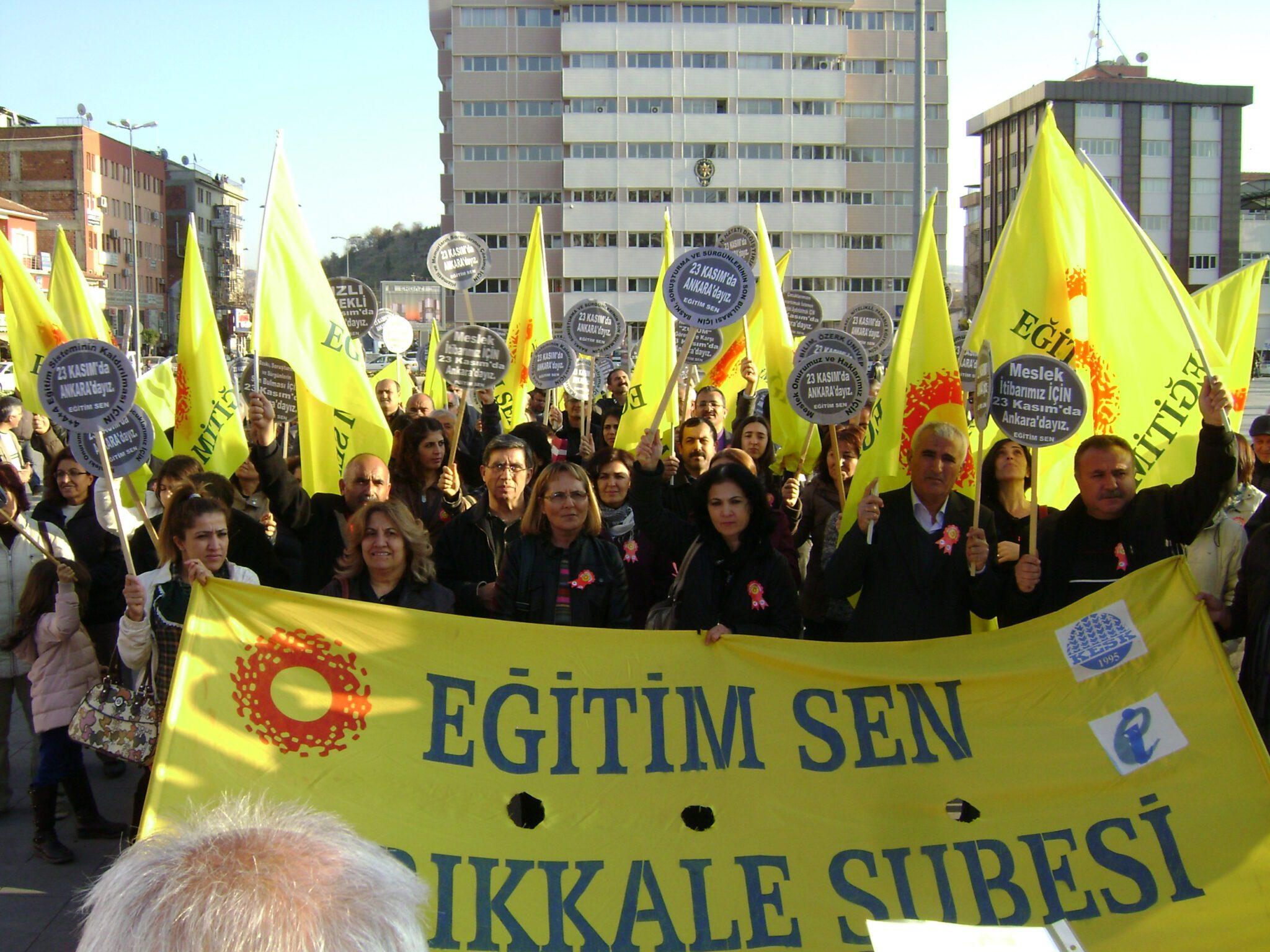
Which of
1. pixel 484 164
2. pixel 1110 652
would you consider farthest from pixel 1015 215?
pixel 484 164

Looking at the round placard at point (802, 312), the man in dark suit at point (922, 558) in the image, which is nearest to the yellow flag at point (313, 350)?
the man in dark suit at point (922, 558)

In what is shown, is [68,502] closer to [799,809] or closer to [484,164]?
[799,809]

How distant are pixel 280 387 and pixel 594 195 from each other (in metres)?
69.2

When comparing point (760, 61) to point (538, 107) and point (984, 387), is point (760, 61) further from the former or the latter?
point (984, 387)

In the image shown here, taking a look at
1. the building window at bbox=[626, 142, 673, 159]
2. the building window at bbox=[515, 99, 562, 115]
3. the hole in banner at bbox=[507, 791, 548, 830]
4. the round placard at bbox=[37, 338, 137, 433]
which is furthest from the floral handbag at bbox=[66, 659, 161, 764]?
the building window at bbox=[515, 99, 562, 115]

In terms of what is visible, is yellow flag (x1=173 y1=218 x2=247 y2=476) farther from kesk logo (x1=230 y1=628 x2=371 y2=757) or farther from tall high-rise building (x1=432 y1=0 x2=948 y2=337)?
tall high-rise building (x1=432 y1=0 x2=948 y2=337)

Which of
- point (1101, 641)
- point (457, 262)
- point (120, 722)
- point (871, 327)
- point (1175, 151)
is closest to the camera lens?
point (1101, 641)

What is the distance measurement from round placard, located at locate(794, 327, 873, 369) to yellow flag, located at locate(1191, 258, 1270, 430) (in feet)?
10.1

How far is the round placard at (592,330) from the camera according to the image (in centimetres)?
1075

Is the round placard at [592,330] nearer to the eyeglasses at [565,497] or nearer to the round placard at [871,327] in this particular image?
the round placard at [871,327]

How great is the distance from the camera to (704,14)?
74.0 m

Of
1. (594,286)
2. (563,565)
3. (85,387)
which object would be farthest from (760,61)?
(563,565)

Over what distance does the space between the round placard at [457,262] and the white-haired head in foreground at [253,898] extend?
8.48 m

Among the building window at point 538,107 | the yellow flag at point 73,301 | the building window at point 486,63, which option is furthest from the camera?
the building window at point 486,63
